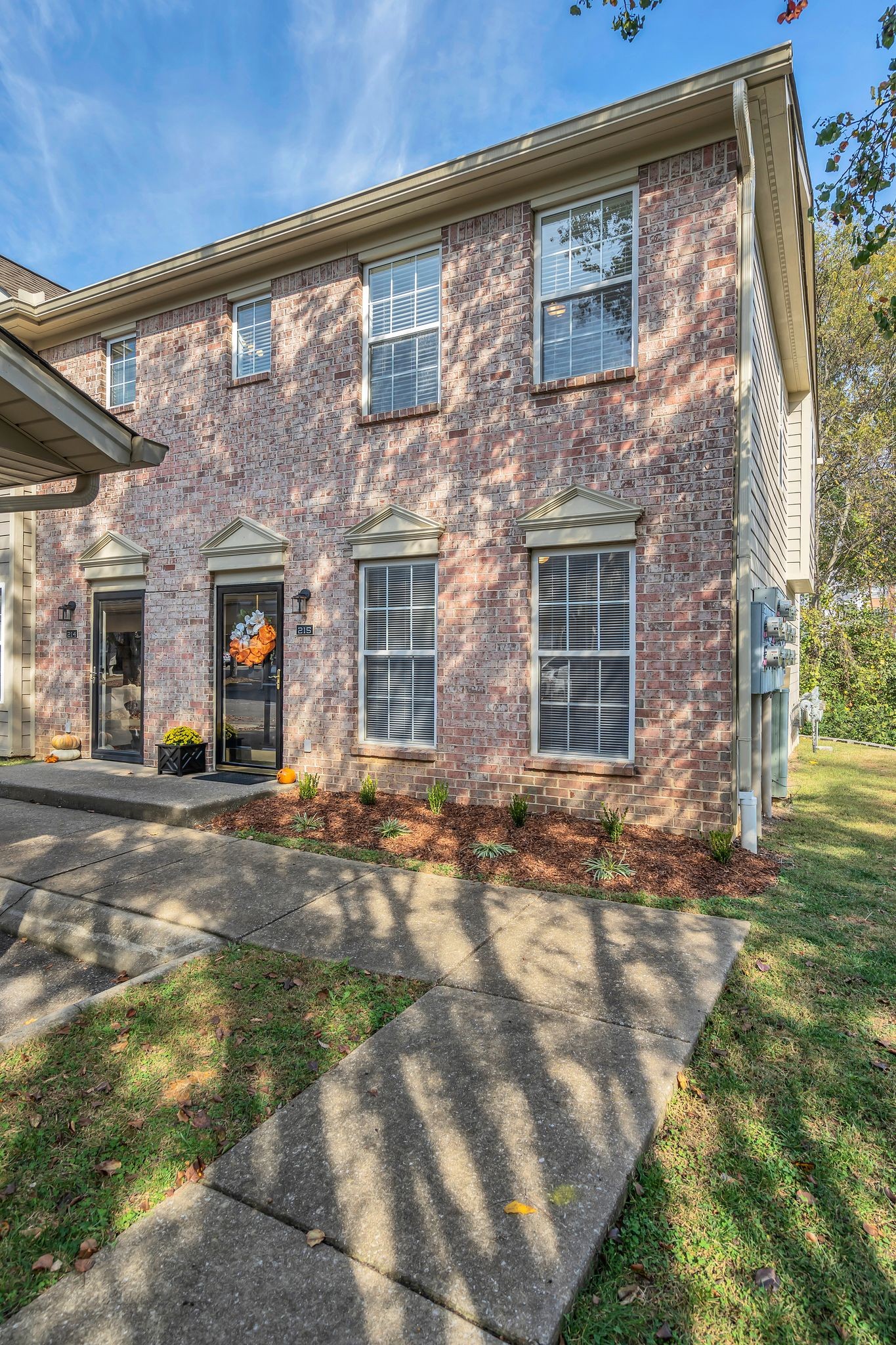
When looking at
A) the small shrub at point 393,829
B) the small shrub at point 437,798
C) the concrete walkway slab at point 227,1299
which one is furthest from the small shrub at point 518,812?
the concrete walkway slab at point 227,1299

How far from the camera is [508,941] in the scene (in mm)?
3932

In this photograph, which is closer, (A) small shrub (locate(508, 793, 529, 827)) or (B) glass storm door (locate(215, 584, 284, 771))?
(A) small shrub (locate(508, 793, 529, 827))

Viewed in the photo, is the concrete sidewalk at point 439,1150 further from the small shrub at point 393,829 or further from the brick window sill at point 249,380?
the brick window sill at point 249,380

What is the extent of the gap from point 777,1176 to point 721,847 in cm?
343

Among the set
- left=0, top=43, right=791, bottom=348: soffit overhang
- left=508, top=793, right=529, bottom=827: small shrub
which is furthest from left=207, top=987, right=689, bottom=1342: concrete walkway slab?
left=0, top=43, right=791, bottom=348: soffit overhang

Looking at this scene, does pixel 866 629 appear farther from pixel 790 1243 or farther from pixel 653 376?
pixel 790 1243

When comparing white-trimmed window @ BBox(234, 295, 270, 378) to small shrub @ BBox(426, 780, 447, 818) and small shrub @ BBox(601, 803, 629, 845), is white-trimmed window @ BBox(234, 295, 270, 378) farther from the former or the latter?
small shrub @ BBox(601, 803, 629, 845)

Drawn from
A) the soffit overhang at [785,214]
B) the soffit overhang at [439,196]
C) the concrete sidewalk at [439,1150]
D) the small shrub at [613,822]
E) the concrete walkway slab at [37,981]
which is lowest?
the concrete walkway slab at [37,981]

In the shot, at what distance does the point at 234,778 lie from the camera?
27.1 feet

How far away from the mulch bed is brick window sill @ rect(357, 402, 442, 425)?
4.09 metres

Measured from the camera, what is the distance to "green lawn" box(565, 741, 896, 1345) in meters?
1.76

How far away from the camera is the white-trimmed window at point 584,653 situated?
256 inches

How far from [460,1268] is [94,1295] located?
36.3 inches

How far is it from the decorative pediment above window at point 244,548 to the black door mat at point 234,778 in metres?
2.50
